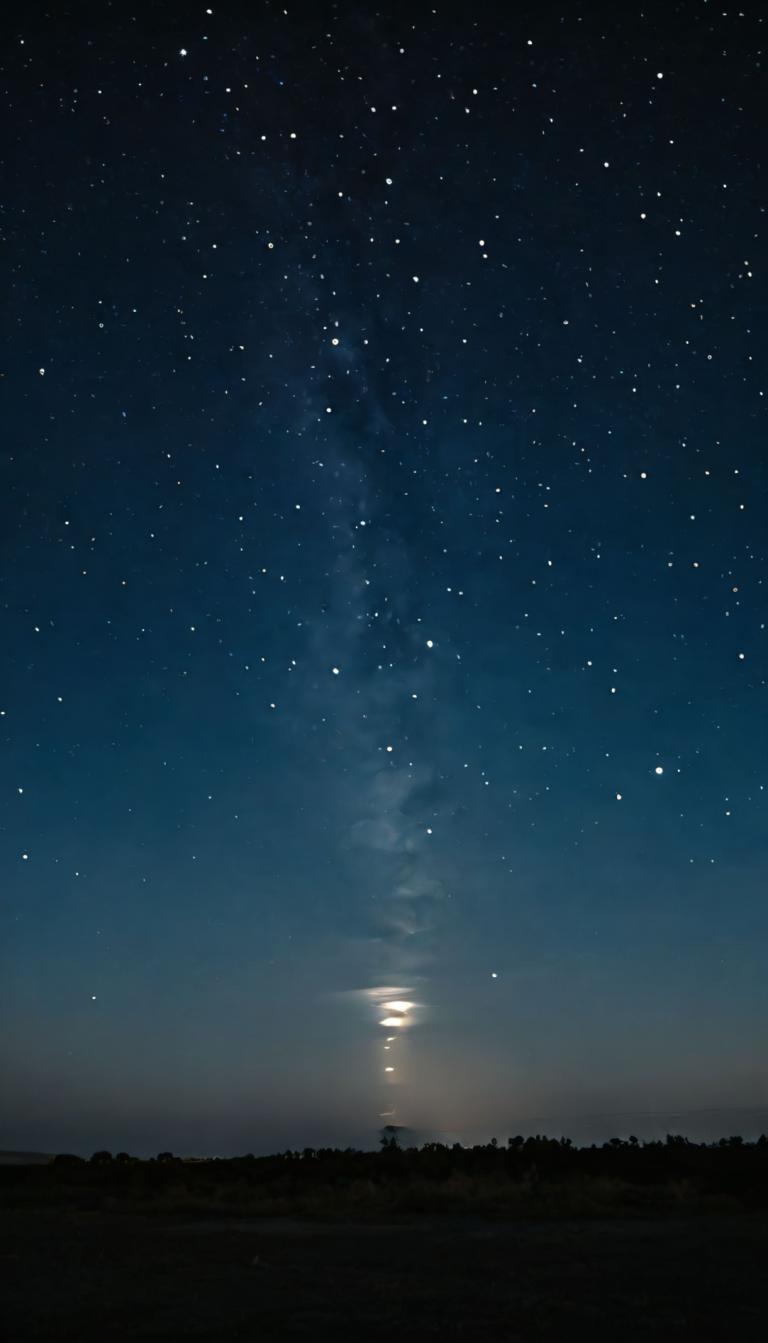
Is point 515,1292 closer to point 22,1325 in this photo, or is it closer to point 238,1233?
point 22,1325

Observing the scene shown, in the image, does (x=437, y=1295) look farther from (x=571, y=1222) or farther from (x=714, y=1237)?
(x=571, y=1222)

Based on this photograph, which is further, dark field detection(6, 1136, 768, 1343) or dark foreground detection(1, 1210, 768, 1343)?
dark field detection(6, 1136, 768, 1343)

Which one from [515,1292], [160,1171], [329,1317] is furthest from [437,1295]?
[160,1171]

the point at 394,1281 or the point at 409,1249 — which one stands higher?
the point at 394,1281

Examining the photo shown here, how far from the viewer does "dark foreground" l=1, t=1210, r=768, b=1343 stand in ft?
25.6

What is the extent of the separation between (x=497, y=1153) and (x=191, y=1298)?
17243mm

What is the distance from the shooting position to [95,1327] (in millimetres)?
7879

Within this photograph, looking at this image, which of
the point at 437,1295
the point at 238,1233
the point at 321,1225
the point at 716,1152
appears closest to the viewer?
the point at 437,1295

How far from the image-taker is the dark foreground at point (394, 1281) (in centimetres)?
779

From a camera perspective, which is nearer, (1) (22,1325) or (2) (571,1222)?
(1) (22,1325)

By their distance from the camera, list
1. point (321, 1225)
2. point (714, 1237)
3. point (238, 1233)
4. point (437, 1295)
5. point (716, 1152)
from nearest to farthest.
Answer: point (437, 1295), point (714, 1237), point (238, 1233), point (321, 1225), point (716, 1152)

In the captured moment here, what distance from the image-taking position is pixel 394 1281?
9.77m

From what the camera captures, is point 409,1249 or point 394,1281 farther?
point 409,1249

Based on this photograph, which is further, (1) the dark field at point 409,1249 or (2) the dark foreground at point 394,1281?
(1) the dark field at point 409,1249
